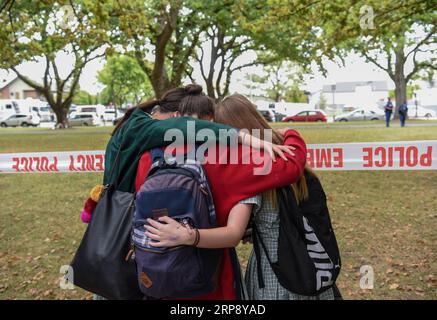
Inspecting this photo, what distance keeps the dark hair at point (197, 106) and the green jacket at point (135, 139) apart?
0.50 ft

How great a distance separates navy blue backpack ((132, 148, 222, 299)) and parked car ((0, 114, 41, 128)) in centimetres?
4728

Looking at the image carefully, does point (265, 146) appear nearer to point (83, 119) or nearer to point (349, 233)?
point (349, 233)

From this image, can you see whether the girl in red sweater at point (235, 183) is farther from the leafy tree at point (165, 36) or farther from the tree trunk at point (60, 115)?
the tree trunk at point (60, 115)

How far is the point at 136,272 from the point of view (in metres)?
1.59

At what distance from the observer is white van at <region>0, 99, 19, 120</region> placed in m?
48.8

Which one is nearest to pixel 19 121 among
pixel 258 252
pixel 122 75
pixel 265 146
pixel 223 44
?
pixel 122 75

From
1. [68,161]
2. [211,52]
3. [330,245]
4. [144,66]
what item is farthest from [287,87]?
[330,245]

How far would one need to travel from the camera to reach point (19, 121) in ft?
144

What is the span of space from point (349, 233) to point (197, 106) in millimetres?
4164

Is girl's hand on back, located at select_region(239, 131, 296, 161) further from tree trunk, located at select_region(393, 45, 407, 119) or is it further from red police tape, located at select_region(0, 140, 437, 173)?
tree trunk, located at select_region(393, 45, 407, 119)

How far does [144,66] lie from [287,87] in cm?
4209

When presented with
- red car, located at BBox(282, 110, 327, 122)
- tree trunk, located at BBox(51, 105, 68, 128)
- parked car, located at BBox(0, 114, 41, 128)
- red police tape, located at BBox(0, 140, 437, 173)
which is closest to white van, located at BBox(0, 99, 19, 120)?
parked car, located at BBox(0, 114, 41, 128)
